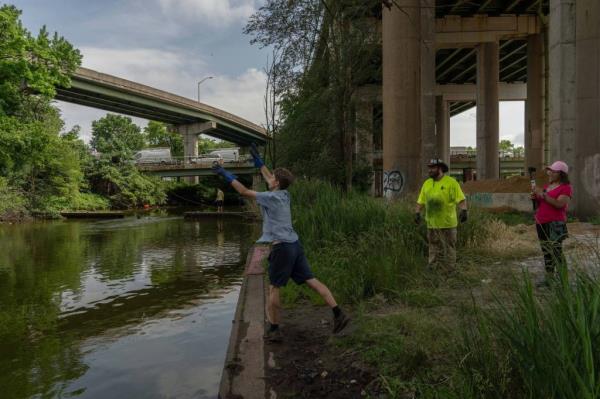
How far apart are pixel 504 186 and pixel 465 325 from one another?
64.6 feet

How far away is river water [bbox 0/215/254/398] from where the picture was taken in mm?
5094

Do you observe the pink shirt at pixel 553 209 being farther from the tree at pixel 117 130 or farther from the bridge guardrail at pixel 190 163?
the tree at pixel 117 130

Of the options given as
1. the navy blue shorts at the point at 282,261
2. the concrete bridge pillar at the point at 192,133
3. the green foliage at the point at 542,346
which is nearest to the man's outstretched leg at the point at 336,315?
the navy blue shorts at the point at 282,261

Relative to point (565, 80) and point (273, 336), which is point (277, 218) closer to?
point (273, 336)

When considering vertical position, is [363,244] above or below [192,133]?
below

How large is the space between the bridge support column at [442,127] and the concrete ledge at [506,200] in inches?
1493

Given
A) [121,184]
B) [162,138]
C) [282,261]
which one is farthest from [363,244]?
[162,138]

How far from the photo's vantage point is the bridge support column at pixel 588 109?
50.6ft

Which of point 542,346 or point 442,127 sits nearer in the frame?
point 542,346

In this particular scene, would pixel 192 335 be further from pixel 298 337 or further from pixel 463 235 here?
pixel 463 235

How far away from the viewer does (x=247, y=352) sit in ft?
15.9

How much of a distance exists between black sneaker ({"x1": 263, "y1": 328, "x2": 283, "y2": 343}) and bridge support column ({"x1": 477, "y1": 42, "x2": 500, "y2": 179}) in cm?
3496

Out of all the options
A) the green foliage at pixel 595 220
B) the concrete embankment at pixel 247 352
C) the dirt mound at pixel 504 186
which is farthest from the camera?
the dirt mound at pixel 504 186

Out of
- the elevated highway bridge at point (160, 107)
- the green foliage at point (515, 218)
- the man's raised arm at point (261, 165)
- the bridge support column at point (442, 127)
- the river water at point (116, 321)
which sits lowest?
the river water at point (116, 321)
